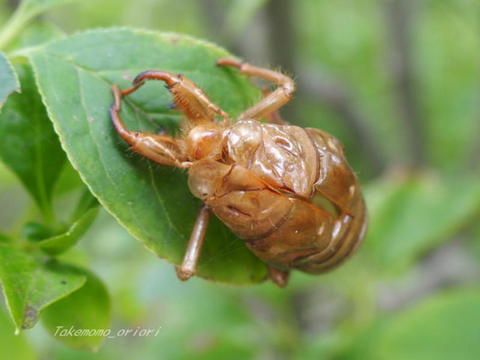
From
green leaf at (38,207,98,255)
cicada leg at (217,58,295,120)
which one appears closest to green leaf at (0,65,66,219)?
green leaf at (38,207,98,255)

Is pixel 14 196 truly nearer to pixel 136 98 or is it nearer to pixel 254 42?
pixel 254 42

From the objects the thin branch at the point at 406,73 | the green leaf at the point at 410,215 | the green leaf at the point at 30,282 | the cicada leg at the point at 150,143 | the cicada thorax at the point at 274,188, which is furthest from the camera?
the thin branch at the point at 406,73

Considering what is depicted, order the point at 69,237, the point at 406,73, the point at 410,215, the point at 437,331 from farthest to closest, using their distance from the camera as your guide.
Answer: the point at 406,73
the point at 410,215
the point at 437,331
the point at 69,237

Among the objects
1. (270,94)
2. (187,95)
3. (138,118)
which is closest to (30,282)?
(138,118)

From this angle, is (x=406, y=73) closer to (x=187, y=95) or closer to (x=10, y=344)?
(x=187, y=95)

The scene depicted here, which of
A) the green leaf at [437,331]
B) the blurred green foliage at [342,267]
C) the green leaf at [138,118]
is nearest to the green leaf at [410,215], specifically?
the blurred green foliage at [342,267]

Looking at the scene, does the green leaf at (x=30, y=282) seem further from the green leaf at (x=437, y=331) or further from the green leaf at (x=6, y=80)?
the green leaf at (x=437, y=331)

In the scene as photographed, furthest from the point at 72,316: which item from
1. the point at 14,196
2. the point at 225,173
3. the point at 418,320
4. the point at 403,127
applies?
the point at 14,196
